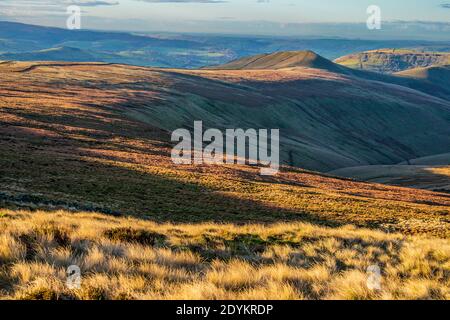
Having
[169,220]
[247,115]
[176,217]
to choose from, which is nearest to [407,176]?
[247,115]

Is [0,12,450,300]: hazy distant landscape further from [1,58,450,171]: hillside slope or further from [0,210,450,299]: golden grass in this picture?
[1,58,450,171]: hillside slope

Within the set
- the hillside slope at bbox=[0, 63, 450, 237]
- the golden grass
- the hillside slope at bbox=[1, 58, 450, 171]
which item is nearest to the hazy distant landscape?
the golden grass

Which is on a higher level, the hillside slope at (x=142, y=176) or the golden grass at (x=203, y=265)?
the golden grass at (x=203, y=265)

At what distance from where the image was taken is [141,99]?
123 metres

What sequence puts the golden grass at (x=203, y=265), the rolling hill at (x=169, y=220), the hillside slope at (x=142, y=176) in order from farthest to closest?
1. the hillside slope at (x=142, y=176)
2. the rolling hill at (x=169, y=220)
3. the golden grass at (x=203, y=265)

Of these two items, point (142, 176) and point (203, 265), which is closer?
point (203, 265)

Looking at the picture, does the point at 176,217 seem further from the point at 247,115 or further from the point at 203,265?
the point at 247,115

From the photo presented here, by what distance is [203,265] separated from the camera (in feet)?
41.8

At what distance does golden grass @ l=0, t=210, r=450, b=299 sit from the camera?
31.1 ft

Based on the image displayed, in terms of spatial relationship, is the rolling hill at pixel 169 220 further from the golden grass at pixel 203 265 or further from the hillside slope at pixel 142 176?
the hillside slope at pixel 142 176

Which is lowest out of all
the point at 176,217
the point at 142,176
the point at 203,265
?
the point at 142,176

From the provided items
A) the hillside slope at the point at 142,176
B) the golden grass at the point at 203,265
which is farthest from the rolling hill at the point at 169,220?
the hillside slope at the point at 142,176

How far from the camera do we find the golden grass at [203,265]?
948 centimetres

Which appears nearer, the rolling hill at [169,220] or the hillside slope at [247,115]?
the rolling hill at [169,220]
